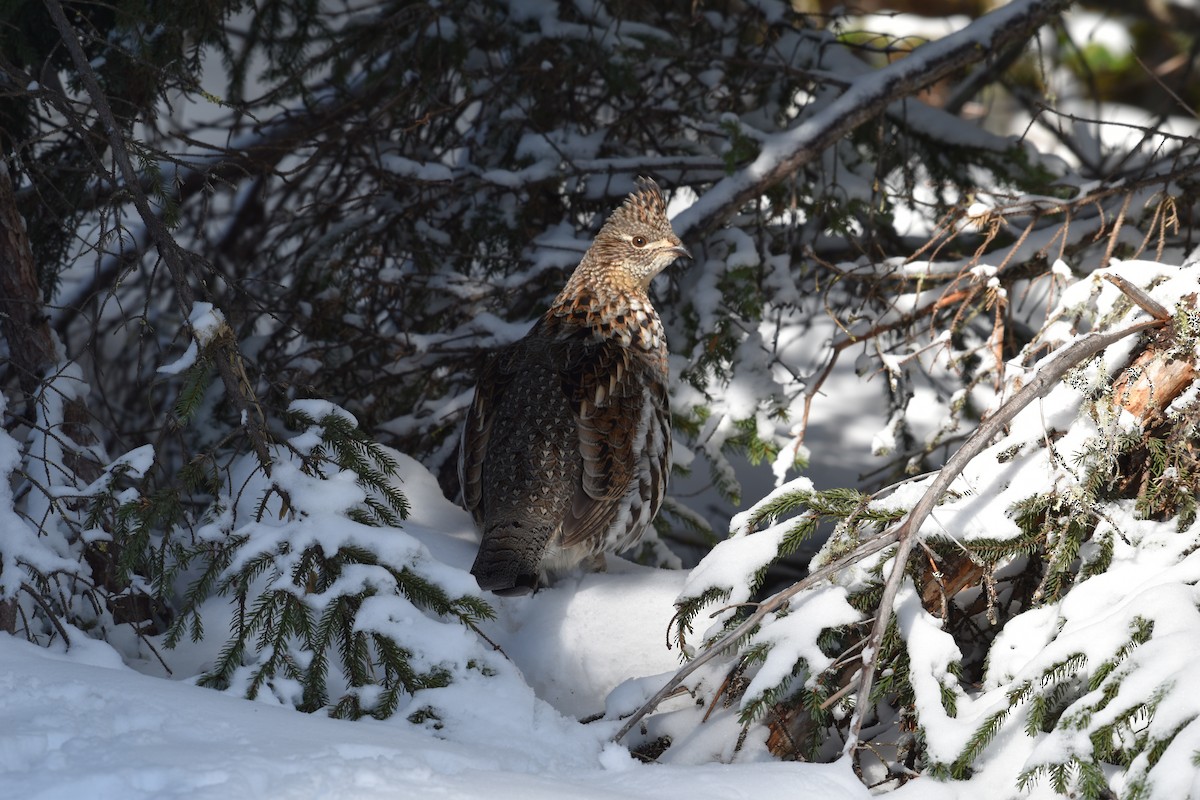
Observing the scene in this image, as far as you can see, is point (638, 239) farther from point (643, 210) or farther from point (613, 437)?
point (613, 437)

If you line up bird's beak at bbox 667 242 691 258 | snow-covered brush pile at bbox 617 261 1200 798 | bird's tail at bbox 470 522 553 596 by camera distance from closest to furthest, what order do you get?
snow-covered brush pile at bbox 617 261 1200 798, bird's tail at bbox 470 522 553 596, bird's beak at bbox 667 242 691 258

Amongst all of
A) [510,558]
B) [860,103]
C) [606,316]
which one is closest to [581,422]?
[606,316]

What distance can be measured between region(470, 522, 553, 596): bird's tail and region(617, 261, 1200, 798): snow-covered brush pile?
53 cm

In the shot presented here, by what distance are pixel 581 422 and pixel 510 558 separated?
0.54 metres

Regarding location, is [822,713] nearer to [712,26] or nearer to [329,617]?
[329,617]

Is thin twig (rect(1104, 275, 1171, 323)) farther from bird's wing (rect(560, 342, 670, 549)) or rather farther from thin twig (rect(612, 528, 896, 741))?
bird's wing (rect(560, 342, 670, 549))

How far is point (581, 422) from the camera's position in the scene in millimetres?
3324

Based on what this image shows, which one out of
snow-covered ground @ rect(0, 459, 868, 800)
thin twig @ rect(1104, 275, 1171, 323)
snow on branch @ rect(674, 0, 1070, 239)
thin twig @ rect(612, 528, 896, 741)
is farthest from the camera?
snow on branch @ rect(674, 0, 1070, 239)

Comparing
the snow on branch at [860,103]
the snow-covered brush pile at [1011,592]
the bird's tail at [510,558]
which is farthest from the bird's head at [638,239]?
the snow-covered brush pile at [1011,592]

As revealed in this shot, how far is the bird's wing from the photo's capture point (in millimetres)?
3254

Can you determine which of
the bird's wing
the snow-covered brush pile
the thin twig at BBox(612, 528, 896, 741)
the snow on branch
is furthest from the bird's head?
the thin twig at BBox(612, 528, 896, 741)

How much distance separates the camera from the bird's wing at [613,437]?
3.25 meters

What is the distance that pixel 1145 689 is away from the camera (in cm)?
191

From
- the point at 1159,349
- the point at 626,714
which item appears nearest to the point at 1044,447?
the point at 1159,349
